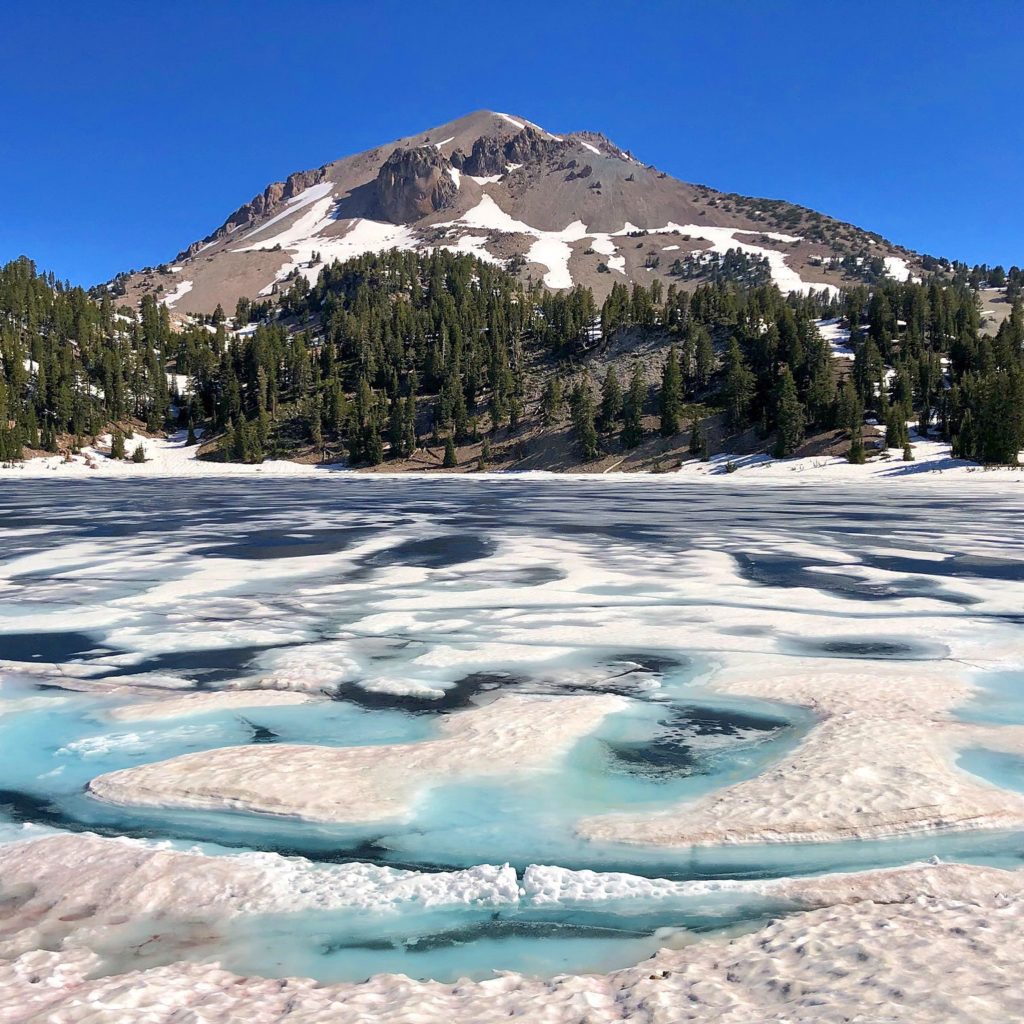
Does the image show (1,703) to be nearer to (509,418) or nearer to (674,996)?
(674,996)

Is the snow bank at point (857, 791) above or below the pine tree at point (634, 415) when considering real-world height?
below

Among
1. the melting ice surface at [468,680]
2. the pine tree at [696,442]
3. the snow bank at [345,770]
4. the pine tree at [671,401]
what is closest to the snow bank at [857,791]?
the melting ice surface at [468,680]

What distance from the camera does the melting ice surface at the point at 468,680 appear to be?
12.8 feet

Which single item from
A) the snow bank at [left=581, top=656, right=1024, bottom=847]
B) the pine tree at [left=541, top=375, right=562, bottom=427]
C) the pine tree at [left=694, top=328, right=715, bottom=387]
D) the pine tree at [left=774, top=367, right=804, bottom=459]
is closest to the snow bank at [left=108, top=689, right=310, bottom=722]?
the snow bank at [left=581, top=656, right=1024, bottom=847]

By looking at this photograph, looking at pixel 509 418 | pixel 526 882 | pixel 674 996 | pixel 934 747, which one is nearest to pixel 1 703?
pixel 526 882

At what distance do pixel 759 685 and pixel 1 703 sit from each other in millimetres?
7279

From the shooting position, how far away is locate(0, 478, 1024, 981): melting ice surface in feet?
12.8

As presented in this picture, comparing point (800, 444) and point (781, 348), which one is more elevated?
point (781, 348)

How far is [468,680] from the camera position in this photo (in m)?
8.24

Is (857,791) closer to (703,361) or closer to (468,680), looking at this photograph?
(468,680)

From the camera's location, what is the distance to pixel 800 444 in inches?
3150

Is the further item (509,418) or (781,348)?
(509,418)

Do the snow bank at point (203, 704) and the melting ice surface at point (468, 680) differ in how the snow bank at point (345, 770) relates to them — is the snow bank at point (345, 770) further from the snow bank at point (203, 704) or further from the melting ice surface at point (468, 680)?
the snow bank at point (203, 704)

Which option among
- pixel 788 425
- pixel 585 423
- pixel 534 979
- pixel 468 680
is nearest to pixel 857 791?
pixel 534 979
